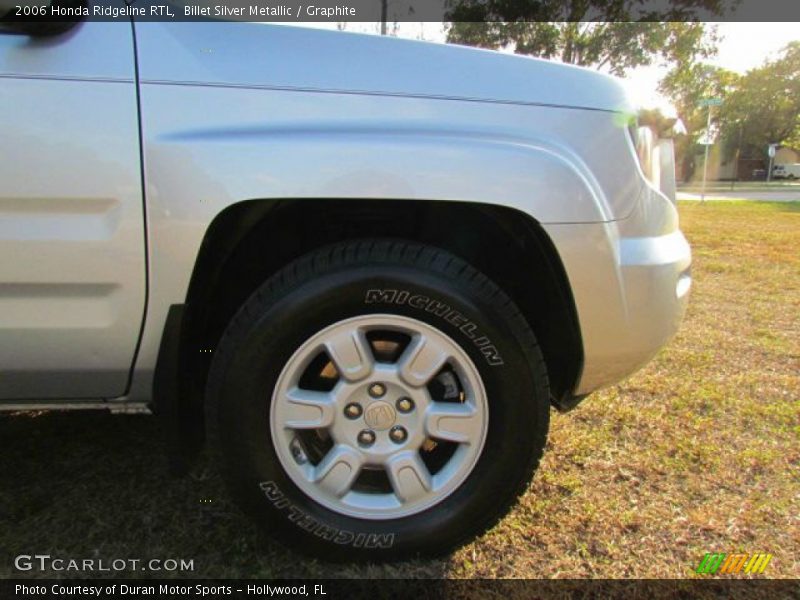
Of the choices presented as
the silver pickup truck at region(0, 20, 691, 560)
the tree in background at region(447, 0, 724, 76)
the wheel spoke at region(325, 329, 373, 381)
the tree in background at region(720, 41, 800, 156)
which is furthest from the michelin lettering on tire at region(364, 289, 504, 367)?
the tree in background at region(720, 41, 800, 156)

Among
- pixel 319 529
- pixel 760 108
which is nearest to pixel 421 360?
pixel 319 529

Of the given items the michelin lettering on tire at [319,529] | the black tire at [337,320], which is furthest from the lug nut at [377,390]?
the michelin lettering on tire at [319,529]

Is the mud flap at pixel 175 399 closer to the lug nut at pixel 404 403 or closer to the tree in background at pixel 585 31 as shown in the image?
the lug nut at pixel 404 403

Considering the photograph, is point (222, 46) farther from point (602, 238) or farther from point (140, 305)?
point (602, 238)

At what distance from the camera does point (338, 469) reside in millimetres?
1800

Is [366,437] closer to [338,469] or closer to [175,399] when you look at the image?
[338,469]

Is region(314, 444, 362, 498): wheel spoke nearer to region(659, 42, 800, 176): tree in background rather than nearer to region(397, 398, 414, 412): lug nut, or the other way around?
region(397, 398, 414, 412): lug nut

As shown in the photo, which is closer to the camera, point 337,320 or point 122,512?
point 337,320

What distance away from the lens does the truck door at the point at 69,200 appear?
1548 millimetres

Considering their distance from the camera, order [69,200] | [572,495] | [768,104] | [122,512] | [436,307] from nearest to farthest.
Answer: [69,200]
[436,307]
[122,512]
[572,495]
[768,104]

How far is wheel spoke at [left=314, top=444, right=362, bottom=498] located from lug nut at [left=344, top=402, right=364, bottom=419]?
0.10 m

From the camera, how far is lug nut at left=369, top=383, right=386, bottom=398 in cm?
177

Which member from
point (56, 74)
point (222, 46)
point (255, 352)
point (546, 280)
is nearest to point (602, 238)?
point (546, 280)

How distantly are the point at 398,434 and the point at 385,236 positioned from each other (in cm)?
63
